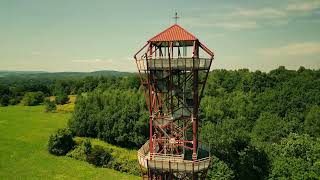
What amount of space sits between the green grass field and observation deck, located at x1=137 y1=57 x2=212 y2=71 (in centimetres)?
3359

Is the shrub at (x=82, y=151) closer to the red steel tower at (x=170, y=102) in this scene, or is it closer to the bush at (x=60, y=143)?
the bush at (x=60, y=143)

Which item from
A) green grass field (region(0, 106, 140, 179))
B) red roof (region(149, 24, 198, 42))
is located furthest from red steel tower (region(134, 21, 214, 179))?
green grass field (region(0, 106, 140, 179))

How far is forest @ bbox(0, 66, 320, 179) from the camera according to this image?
1870 inches

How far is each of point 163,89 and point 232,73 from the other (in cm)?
10469

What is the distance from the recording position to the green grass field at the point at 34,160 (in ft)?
198

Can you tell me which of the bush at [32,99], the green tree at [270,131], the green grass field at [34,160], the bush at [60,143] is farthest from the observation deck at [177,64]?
the bush at [32,99]

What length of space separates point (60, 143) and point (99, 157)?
35.7ft

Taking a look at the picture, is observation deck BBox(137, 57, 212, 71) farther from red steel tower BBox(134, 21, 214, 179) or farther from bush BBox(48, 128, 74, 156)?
bush BBox(48, 128, 74, 156)

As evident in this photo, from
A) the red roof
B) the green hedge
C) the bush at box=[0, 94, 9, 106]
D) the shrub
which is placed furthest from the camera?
the bush at box=[0, 94, 9, 106]

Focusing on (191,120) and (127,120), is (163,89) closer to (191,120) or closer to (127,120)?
(191,120)

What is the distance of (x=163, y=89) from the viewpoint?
3144 cm

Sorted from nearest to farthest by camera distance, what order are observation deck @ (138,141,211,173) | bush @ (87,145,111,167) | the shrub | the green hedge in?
observation deck @ (138,141,211,173) < the green hedge < bush @ (87,145,111,167) < the shrub

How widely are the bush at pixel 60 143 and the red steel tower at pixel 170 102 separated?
43.0 m

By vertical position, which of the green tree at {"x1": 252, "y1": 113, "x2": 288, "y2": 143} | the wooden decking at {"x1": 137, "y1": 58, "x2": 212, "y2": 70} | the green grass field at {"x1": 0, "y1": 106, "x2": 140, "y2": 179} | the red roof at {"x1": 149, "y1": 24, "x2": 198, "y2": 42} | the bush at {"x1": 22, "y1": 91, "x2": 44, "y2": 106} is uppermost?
the red roof at {"x1": 149, "y1": 24, "x2": 198, "y2": 42}
